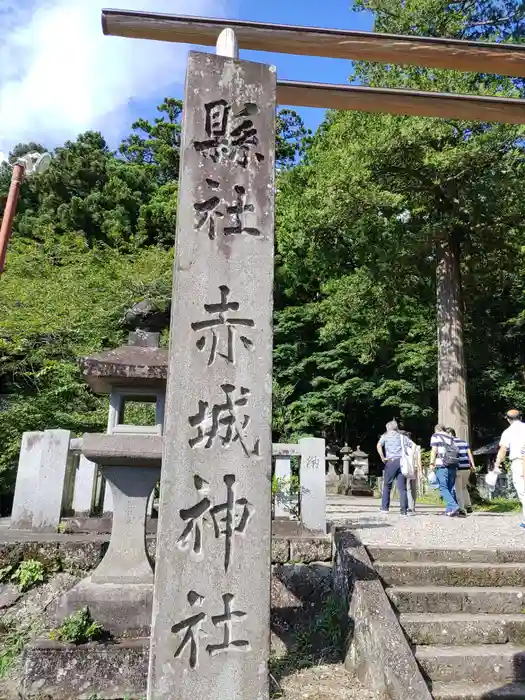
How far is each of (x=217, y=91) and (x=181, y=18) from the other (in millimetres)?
606

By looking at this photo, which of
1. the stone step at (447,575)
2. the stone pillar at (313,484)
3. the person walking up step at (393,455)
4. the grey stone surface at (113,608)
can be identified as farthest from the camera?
the person walking up step at (393,455)

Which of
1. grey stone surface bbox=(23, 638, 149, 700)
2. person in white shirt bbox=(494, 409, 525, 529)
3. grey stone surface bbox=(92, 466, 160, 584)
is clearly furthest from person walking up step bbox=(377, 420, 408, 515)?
grey stone surface bbox=(23, 638, 149, 700)

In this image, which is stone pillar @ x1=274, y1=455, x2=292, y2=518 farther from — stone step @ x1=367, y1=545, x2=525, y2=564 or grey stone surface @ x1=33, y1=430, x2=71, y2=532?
grey stone surface @ x1=33, y1=430, x2=71, y2=532

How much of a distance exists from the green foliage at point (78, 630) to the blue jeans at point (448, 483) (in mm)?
6507

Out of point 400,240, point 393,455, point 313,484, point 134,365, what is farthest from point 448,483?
point 400,240

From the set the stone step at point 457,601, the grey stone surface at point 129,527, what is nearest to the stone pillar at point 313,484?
the stone step at point 457,601

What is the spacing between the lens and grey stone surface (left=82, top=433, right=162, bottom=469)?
4.38 metres

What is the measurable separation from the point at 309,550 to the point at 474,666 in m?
2.08

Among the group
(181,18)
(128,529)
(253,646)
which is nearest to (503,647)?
(253,646)

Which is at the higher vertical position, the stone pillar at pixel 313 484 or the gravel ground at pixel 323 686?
the stone pillar at pixel 313 484

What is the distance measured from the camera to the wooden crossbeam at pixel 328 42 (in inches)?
139

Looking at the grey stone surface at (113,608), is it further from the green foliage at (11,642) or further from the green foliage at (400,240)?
the green foliage at (400,240)

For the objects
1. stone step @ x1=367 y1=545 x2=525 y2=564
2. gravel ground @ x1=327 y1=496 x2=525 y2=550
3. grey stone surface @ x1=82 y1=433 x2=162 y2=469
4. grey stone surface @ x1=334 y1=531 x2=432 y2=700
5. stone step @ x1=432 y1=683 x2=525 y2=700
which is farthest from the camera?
gravel ground @ x1=327 y1=496 x2=525 y2=550

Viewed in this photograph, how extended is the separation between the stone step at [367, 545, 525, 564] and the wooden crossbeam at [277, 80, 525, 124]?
386cm
